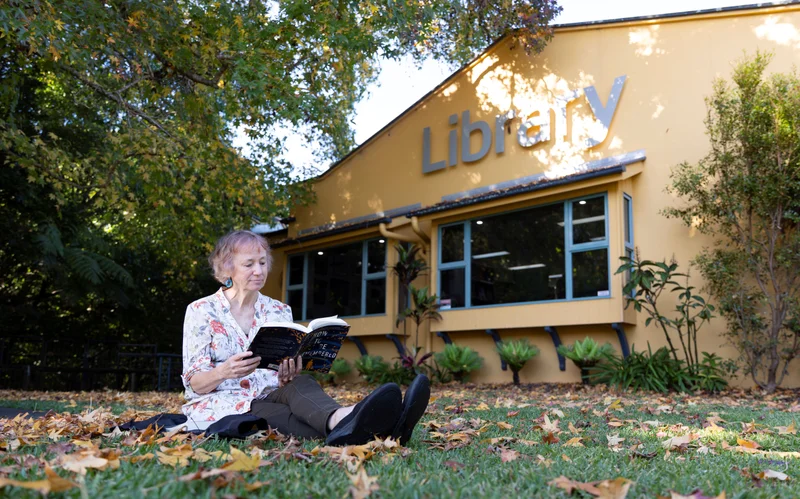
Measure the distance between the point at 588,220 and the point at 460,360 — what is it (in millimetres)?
3316

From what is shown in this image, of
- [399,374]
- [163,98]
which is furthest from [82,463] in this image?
[399,374]

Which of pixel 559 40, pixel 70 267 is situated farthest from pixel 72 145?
pixel 559 40

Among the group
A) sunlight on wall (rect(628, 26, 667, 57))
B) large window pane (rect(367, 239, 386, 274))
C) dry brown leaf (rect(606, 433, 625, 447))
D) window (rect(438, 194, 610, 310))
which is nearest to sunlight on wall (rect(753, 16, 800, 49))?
sunlight on wall (rect(628, 26, 667, 57))

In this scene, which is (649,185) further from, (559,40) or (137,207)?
(137,207)

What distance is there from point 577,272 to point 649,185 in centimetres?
188

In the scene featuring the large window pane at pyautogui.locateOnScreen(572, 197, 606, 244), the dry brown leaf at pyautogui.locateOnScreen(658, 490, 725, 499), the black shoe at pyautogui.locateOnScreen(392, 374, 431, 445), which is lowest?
the dry brown leaf at pyautogui.locateOnScreen(658, 490, 725, 499)

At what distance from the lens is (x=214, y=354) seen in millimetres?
3541

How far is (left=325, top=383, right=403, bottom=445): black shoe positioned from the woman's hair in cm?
127

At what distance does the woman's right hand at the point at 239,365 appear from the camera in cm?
324

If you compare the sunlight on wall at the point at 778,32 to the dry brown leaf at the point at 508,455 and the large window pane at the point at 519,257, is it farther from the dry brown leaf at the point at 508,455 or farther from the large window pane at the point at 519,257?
the dry brown leaf at the point at 508,455

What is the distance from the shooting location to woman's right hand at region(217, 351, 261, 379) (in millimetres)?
3242

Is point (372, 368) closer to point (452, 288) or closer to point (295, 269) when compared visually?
point (452, 288)

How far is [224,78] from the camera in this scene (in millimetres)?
9172

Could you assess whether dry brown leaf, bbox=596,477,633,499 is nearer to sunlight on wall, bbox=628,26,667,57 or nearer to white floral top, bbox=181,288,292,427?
white floral top, bbox=181,288,292,427
